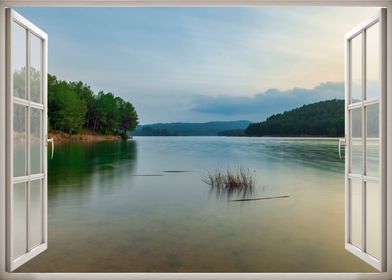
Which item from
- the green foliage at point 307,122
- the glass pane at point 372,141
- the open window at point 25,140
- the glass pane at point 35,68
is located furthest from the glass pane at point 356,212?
the green foliage at point 307,122

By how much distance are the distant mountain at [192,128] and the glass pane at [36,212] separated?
1758cm

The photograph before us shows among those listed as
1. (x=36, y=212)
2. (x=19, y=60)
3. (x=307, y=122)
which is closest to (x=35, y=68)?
(x=19, y=60)

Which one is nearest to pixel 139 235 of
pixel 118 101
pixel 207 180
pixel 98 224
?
pixel 98 224

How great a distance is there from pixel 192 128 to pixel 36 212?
721 inches

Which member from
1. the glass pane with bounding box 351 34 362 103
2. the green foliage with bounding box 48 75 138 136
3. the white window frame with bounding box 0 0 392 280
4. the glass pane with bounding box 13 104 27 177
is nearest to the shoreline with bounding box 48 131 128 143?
the green foliage with bounding box 48 75 138 136

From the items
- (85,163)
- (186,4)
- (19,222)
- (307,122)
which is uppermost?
(307,122)

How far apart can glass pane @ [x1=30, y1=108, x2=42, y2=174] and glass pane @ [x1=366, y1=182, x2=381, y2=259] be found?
6.03 ft

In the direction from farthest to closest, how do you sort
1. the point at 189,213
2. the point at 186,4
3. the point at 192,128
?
the point at 192,128
the point at 189,213
the point at 186,4

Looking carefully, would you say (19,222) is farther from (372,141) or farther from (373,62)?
(373,62)

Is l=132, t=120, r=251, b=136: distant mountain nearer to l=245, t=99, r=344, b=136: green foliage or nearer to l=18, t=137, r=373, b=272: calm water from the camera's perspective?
l=245, t=99, r=344, b=136: green foliage

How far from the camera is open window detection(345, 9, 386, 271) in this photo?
76.0 inches

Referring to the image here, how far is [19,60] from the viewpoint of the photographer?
2.06 m

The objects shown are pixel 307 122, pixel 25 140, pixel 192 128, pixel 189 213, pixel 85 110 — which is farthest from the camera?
pixel 192 128

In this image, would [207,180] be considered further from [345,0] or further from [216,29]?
[345,0]
